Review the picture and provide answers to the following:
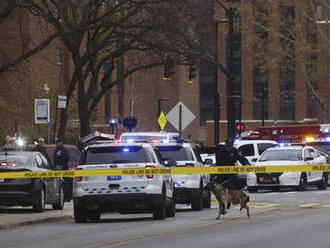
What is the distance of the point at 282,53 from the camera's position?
204 ft

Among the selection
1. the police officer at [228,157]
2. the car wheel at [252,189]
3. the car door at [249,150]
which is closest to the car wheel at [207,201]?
the police officer at [228,157]

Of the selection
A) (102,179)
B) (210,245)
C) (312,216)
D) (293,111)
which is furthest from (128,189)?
(293,111)

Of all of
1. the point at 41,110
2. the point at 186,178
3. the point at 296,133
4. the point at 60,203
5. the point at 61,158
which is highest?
the point at 41,110

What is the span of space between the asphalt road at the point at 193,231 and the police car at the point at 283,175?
1182cm

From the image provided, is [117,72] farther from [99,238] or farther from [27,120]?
[99,238]

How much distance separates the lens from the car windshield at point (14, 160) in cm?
2547

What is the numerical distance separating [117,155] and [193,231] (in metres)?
4.00

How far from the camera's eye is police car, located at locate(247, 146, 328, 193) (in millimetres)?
37594

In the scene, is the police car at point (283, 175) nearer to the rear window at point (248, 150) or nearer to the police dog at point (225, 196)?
the rear window at point (248, 150)

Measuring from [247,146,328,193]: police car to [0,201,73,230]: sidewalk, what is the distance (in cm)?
1083

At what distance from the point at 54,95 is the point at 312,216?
47766mm

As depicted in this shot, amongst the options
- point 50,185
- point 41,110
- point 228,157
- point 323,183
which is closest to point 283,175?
point 323,183

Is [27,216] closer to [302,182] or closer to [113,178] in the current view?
[113,178]

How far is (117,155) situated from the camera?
22.1 metres
